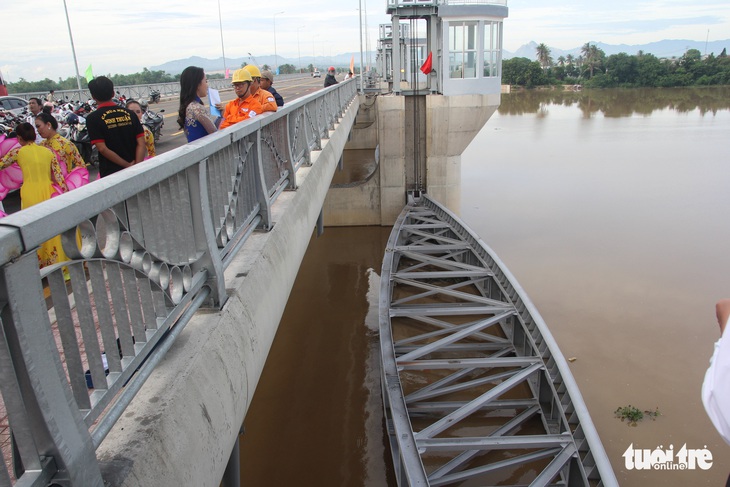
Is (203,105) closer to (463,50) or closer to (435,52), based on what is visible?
(463,50)

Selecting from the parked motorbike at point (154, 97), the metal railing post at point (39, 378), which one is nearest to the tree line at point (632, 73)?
the parked motorbike at point (154, 97)

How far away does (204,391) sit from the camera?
2461 millimetres

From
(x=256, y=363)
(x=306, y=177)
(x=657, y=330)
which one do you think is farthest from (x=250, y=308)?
(x=657, y=330)

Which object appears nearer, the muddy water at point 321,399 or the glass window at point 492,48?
the muddy water at point 321,399

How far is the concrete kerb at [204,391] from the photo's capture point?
1.97 meters

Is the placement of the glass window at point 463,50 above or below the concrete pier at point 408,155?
above

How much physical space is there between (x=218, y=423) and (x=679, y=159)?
109 feet

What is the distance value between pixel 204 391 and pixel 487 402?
582cm

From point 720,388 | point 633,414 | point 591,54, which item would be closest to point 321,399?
point 633,414

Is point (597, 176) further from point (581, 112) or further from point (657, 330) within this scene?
point (581, 112)

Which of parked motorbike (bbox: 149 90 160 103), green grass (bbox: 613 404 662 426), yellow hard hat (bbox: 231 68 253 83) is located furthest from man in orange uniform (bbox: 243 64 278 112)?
parked motorbike (bbox: 149 90 160 103)

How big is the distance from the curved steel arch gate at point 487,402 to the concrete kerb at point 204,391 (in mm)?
3124

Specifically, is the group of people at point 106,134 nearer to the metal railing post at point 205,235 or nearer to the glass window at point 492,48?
the metal railing post at point 205,235

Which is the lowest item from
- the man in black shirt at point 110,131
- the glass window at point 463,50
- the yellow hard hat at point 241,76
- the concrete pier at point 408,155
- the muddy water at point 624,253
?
the muddy water at point 624,253
